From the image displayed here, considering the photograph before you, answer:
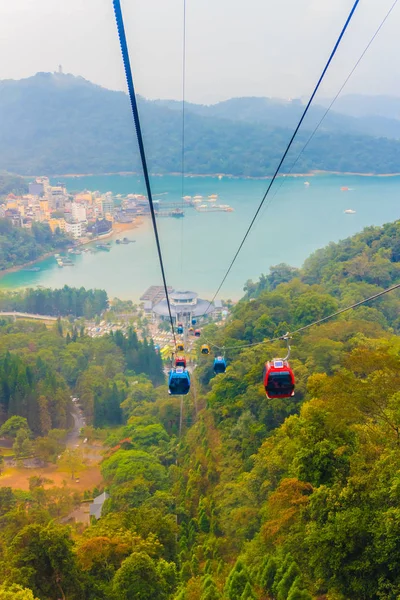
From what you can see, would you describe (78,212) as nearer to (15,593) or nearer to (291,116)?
(291,116)

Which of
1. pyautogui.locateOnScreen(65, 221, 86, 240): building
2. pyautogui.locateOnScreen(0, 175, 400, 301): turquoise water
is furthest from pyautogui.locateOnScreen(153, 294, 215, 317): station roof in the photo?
pyautogui.locateOnScreen(65, 221, 86, 240): building

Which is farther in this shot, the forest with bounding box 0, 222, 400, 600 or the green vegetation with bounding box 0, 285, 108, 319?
the green vegetation with bounding box 0, 285, 108, 319

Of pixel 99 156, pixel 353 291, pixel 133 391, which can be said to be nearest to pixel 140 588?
pixel 133 391

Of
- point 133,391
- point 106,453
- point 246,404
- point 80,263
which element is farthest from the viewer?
point 80,263

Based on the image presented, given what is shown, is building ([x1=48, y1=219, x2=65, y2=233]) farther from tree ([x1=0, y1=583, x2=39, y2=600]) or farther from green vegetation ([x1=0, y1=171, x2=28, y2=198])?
tree ([x1=0, y1=583, x2=39, y2=600])

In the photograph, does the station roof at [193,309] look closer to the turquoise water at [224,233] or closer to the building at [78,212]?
the turquoise water at [224,233]

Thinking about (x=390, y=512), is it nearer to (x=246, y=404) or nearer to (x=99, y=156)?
(x=246, y=404)

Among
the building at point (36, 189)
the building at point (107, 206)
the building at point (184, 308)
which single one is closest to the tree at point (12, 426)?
the building at point (184, 308)
